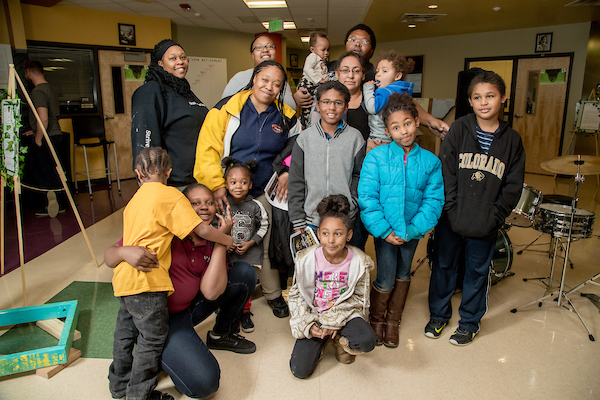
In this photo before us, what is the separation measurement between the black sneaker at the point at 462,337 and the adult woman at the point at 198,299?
1.12 metres

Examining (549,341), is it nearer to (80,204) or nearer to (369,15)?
(80,204)

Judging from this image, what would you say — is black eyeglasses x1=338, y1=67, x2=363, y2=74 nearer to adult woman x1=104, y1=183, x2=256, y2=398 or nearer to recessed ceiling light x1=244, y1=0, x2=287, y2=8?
adult woman x1=104, y1=183, x2=256, y2=398

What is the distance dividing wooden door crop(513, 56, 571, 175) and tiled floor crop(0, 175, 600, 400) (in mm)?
5335

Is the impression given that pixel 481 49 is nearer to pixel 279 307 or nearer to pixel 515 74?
pixel 515 74

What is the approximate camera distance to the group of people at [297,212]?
62.9 inches

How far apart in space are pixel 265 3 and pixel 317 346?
5.87m

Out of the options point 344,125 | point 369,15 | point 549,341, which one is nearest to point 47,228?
point 344,125

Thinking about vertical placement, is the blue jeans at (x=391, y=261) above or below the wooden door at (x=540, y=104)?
below

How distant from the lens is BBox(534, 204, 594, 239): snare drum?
234cm

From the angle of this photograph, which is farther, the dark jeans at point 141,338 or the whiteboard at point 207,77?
the whiteboard at point 207,77

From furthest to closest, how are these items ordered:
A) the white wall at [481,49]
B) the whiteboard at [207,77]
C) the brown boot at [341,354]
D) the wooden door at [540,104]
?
1. the whiteboard at [207,77]
2. the wooden door at [540,104]
3. the white wall at [481,49]
4. the brown boot at [341,354]

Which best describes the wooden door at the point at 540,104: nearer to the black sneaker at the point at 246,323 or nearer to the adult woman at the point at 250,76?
the adult woman at the point at 250,76

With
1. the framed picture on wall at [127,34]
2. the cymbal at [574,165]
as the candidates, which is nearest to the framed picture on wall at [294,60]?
the framed picture on wall at [127,34]

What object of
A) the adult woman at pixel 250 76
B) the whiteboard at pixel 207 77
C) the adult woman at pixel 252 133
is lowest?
the adult woman at pixel 252 133
